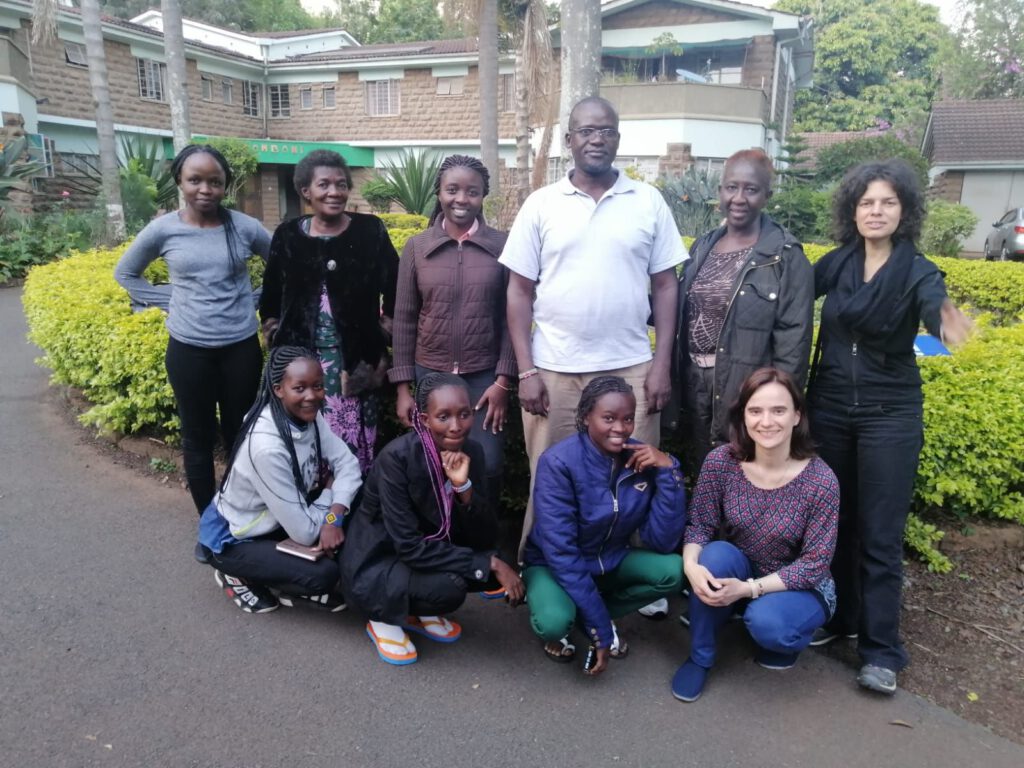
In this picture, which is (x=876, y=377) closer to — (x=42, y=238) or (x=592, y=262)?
(x=592, y=262)

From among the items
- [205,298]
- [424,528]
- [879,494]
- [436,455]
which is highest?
[205,298]

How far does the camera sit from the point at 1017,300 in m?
10.5

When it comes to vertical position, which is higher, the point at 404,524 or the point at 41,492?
the point at 404,524

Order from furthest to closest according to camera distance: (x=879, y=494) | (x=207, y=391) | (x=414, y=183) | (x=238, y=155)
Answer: (x=238, y=155), (x=414, y=183), (x=207, y=391), (x=879, y=494)

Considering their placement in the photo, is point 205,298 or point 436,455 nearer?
point 436,455

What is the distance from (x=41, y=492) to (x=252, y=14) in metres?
39.5

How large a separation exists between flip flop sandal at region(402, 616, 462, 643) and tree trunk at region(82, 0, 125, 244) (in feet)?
38.3

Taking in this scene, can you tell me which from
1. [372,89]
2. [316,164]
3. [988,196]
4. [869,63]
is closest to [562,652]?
[316,164]

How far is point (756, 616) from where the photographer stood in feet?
9.32

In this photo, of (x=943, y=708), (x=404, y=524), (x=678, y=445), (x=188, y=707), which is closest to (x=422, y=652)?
(x=404, y=524)

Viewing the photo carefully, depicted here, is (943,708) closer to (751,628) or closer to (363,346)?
(751,628)

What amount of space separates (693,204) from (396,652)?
9365 mm

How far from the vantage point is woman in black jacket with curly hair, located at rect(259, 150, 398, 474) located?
11.4 ft

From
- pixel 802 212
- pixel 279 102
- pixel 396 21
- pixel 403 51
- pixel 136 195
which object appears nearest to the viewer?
pixel 136 195
